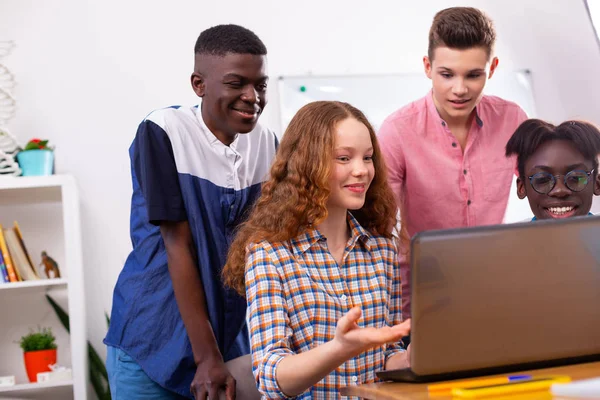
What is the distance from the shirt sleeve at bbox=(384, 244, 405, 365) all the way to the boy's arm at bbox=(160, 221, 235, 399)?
0.34m

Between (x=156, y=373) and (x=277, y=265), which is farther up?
(x=277, y=265)

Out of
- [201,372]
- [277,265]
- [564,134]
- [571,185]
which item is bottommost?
[201,372]

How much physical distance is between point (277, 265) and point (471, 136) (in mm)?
858

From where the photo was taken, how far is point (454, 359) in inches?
41.1

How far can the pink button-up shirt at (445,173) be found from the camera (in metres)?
2.10

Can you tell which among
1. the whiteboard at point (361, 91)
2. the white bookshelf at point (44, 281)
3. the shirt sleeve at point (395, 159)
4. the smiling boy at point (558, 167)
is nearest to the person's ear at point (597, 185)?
the smiling boy at point (558, 167)

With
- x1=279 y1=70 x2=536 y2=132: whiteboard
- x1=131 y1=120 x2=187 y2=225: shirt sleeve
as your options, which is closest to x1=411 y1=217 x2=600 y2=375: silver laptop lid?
x1=131 y1=120 x2=187 y2=225: shirt sleeve

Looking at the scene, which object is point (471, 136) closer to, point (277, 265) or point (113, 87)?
point (277, 265)

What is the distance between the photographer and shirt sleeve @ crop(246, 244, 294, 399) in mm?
1340

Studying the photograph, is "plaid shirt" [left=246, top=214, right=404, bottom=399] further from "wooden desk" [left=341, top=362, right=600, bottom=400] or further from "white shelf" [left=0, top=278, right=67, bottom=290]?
"white shelf" [left=0, top=278, right=67, bottom=290]

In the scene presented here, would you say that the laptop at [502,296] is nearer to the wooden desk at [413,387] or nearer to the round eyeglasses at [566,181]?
the wooden desk at [413,387]

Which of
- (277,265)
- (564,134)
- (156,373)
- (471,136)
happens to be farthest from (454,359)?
(471,136)

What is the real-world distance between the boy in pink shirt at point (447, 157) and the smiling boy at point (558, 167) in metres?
0.15

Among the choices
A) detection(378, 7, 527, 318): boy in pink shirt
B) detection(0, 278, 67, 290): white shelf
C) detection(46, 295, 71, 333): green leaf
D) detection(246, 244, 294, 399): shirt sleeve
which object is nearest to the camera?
detection(246, 244, 294, 399): shirt sleeve
